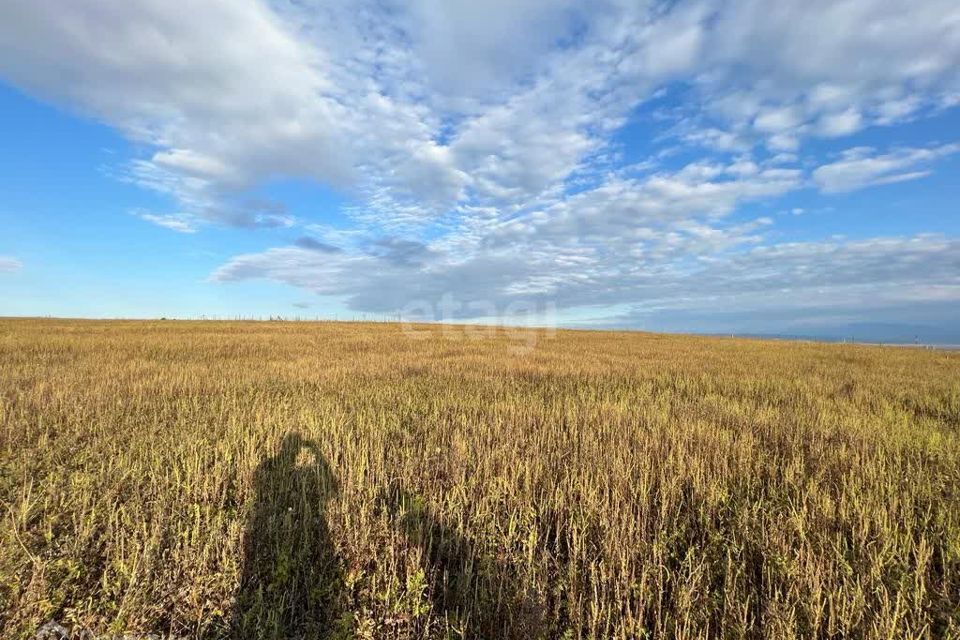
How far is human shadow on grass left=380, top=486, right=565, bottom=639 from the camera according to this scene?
2.61 metres

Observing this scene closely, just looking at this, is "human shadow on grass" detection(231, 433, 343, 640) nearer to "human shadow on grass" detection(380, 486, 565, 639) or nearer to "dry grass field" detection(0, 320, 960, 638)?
"dry grass field" detection(0, 320, 960, 638)

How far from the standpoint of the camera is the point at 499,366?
1348 centimetres

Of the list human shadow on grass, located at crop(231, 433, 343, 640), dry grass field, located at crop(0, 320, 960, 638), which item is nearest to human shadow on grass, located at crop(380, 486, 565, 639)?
dry grass field, located at crop(0, 320, 960, 638)

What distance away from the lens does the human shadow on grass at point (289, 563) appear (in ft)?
8.58

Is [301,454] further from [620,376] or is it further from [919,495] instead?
[620,376]

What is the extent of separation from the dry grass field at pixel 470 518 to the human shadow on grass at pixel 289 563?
0.02 m

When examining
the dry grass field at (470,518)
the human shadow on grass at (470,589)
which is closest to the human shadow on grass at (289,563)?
the dry grass field at (470,518)

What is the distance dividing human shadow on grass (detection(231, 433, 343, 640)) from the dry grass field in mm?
19

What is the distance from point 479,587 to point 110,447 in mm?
5193

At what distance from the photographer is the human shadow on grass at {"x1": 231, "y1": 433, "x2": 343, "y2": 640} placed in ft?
8.58

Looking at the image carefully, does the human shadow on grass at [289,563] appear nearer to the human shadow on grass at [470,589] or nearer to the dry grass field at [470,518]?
the dry grass field at [470,518]

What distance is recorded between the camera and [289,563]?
3.07 meters

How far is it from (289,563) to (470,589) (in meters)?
1.35

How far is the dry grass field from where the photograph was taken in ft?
8.70
